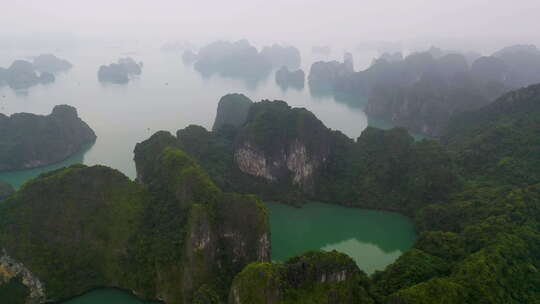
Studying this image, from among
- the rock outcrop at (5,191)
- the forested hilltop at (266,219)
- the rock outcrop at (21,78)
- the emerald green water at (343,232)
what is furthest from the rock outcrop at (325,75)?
the rock outcrop at (5,191)

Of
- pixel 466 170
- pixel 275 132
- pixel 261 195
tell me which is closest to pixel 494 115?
pixel 466 170

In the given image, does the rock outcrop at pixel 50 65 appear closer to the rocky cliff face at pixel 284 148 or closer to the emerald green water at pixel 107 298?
the rocky cliff face at pixel 284 148

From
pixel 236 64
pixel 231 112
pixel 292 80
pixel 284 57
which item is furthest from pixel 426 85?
pixel 284 57

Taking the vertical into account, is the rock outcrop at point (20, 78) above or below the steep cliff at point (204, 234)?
above

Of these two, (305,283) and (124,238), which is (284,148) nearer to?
(124,238)

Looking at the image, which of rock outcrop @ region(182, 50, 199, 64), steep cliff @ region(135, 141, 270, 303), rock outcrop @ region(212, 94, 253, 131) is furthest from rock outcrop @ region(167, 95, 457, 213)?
rock outcrop @ region(182, 50, 199, 64)

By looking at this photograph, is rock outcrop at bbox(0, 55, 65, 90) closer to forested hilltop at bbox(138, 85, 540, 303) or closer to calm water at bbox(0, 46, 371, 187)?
Answer: calm water at bbox(0, 46, 371, 187)

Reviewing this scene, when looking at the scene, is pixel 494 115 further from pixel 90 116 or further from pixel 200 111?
pixel 90 116
